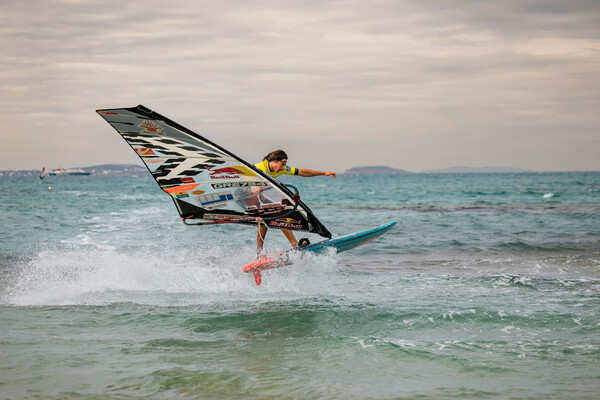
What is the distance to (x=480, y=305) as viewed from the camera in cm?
865

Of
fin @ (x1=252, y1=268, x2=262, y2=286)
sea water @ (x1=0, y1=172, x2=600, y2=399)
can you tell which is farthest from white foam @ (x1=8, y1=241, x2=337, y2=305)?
fin @ (x1=252, y1=268, x2=262, y2=286)

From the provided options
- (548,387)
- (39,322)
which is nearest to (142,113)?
(39,322)

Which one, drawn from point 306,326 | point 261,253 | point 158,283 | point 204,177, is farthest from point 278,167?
point 158,283

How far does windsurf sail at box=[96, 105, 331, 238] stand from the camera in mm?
7656

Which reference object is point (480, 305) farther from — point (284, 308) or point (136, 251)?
point (136, 251)

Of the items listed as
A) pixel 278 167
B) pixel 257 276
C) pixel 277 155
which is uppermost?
pixel 277 155

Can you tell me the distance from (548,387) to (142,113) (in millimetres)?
5722

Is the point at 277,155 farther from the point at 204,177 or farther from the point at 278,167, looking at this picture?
the point at 204,177

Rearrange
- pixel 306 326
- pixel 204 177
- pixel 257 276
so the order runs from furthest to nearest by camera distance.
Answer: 1. pixel 257 276
2. pixel 204 177
3. pixel 306 326

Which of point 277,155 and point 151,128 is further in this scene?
point 277,155

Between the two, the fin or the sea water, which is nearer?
the sea water

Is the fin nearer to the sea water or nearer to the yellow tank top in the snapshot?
the sea water

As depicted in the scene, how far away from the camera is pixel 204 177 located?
28.0 feet

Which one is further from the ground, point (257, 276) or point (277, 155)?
point (277, 155)
